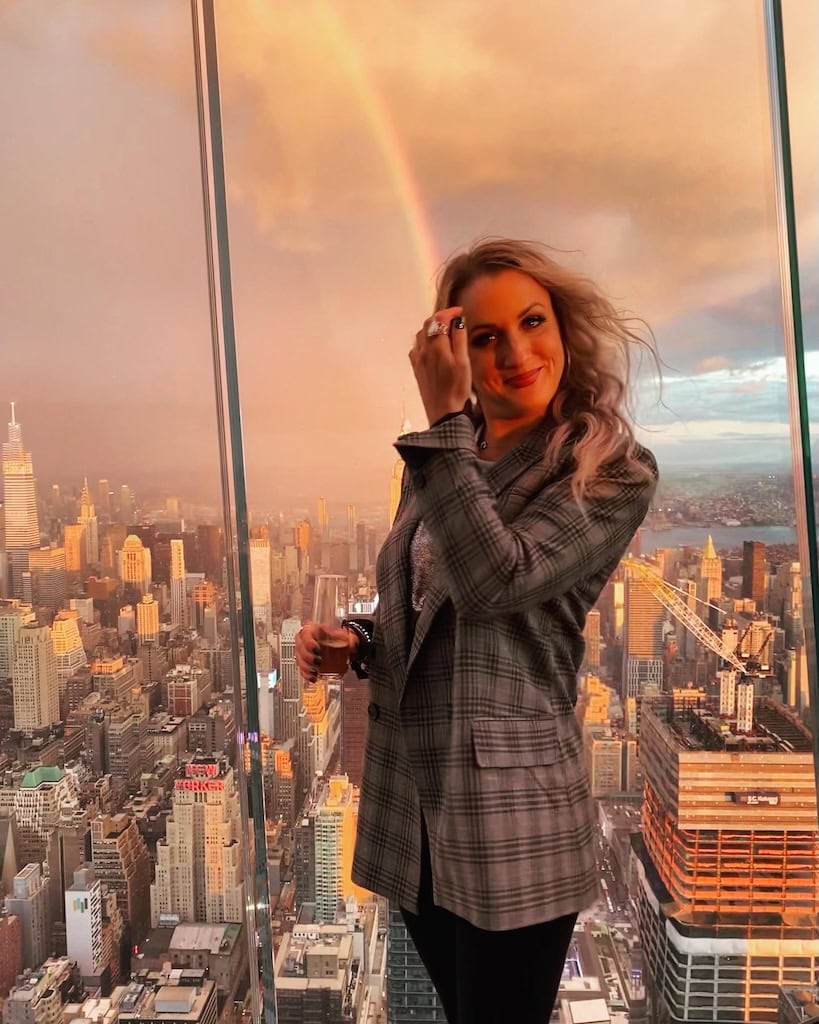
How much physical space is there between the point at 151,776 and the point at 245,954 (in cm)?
41

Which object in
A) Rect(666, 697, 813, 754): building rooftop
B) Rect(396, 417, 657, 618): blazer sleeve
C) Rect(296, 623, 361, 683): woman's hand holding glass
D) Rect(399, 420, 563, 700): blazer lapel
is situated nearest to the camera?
Rect(396, 417, 657, 618): blazer sleeve

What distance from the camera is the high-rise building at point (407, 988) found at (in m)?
1.44

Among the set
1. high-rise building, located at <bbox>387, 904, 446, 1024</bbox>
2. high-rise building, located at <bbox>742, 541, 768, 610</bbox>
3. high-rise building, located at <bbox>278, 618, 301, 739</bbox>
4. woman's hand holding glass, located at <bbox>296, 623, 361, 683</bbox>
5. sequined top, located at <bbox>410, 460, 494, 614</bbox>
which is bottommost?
high-rise building, located at <bbox>387, 904, 446, 1024</bbox>

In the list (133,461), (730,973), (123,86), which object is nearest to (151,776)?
(133,461)

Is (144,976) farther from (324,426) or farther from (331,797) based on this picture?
(324,426)

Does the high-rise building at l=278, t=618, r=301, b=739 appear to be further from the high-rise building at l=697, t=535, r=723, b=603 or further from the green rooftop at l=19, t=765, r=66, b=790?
the high-rise building at l=697, t=535, r=723, b=603

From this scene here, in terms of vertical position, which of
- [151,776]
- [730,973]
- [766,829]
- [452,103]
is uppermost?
[452,103]

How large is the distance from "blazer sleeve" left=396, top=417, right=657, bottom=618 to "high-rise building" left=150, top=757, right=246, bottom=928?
0.89 m

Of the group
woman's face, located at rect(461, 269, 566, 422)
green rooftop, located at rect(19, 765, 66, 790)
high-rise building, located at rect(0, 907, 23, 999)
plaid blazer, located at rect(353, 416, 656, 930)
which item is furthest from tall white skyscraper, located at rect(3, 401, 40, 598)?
woman's face, located at rect(461, 269, 566, 422)

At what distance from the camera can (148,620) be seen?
4.72 ft

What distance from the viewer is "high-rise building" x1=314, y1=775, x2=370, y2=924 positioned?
1.45 meters

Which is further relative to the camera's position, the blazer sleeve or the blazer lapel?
the blazer lapel

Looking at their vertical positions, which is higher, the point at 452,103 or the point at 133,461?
the point at 452,103

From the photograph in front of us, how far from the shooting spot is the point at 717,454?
137 cm
